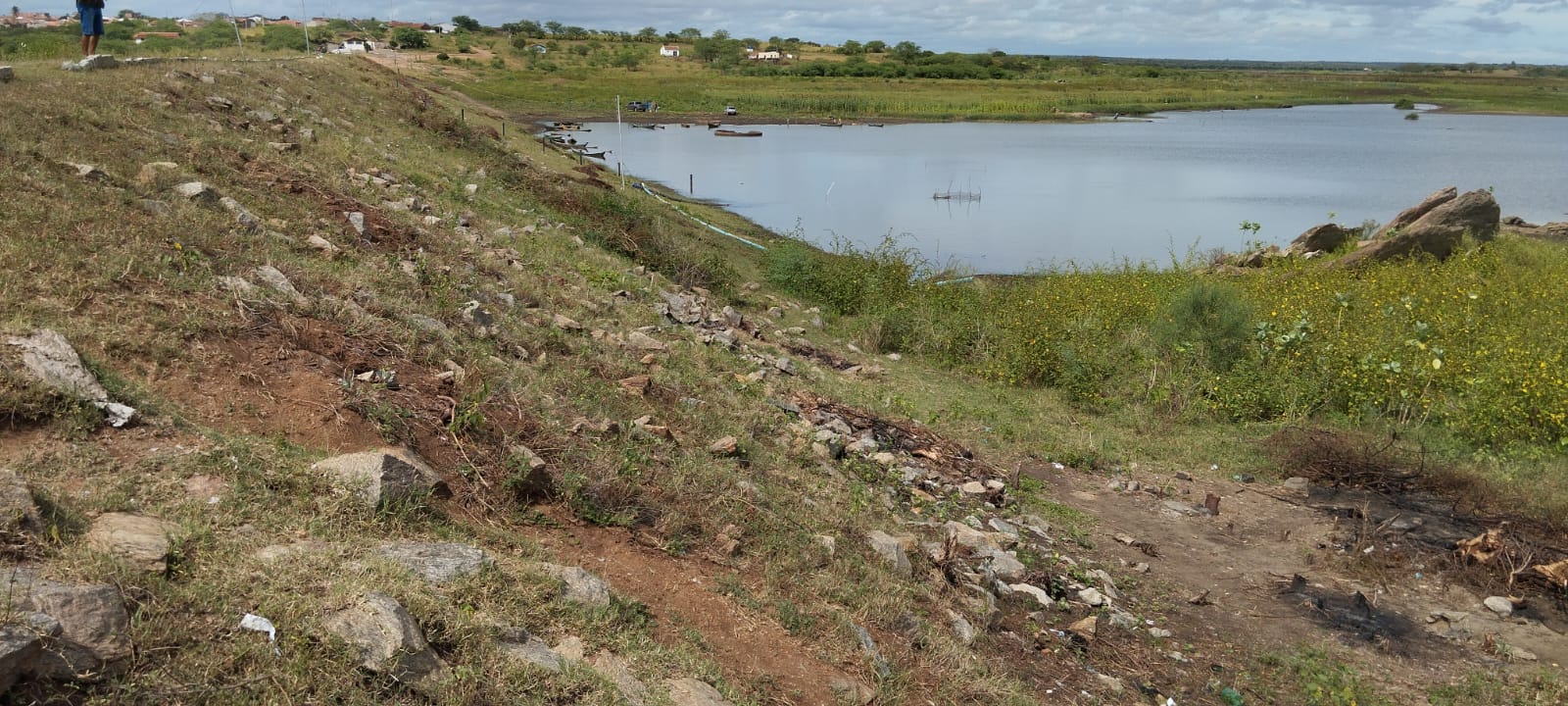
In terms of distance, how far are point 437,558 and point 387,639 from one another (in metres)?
0.75

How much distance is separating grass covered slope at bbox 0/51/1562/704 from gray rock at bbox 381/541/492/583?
0.05 m

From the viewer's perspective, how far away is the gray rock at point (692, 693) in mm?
3922

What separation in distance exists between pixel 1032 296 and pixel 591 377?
8.73 meters

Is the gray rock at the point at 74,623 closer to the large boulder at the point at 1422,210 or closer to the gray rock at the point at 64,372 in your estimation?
the gray rock at the point at 64,372

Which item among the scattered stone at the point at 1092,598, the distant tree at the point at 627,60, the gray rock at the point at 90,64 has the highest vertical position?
the distant tree at the point at 627,60

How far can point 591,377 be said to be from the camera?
7.37 m

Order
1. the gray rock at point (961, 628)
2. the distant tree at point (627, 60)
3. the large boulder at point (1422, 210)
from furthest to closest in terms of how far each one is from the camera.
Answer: the distant tree at point (627, 60)
the large boulder at point (1422, 210)
the gray rock at point (961, 628)

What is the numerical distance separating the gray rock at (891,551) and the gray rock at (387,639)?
3114 mm

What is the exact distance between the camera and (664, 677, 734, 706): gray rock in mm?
3922

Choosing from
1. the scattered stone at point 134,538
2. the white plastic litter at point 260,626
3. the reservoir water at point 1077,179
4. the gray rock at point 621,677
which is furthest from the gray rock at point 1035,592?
the reservoir water at point 1077,179

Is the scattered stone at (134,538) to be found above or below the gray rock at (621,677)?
above

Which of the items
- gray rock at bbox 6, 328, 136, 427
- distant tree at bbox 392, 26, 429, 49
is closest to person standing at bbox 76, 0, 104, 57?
gray rock at bbox 6, 328, 136, 427

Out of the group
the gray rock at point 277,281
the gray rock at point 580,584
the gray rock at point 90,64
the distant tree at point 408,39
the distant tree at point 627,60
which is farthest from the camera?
the distant tree at point 627,60

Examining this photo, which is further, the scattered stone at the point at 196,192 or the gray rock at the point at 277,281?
the scattered stone at the point at 196,192
